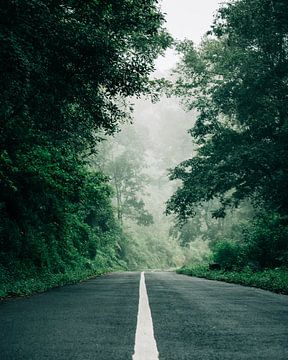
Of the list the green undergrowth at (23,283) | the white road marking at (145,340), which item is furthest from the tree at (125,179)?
the white road marking at (145,340)

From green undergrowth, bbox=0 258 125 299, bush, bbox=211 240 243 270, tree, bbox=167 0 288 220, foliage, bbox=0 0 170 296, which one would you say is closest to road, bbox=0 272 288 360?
green undergrowth, bbox=0 258 125 299

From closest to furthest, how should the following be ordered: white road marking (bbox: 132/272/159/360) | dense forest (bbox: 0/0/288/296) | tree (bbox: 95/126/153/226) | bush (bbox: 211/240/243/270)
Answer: white road marking (bbox: 132/272/159/360) < dense forest (bbox: 0/0/288/296) < bush (bbox: 211/240/243/270) < tree (bbox: 95/126/153/226)

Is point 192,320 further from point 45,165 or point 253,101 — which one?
point 253,101

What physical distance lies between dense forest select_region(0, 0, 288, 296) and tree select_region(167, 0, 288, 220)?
0.25 ft

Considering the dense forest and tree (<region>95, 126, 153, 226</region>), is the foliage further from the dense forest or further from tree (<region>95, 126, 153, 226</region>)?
tree (<region>95, 126, 153, 226</region>)

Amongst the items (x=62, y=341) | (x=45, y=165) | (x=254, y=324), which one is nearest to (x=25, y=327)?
(x=62, y=341)

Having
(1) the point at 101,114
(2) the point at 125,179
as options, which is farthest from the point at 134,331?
(2) the point at 125,179

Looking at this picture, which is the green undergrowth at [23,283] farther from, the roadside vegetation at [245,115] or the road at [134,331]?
the roadside vegetation at [245,115]

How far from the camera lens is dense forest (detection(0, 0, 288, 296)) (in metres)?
11.0

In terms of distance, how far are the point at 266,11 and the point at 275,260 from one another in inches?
546

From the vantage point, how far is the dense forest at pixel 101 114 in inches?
433

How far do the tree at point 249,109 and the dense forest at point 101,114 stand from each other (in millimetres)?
77

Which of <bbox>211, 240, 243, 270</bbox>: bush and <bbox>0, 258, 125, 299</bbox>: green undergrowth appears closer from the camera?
<bbox>0, 258, 125, 299</bbox>: green undergrowth

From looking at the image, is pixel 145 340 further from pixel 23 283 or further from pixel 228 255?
pixel 228 255
